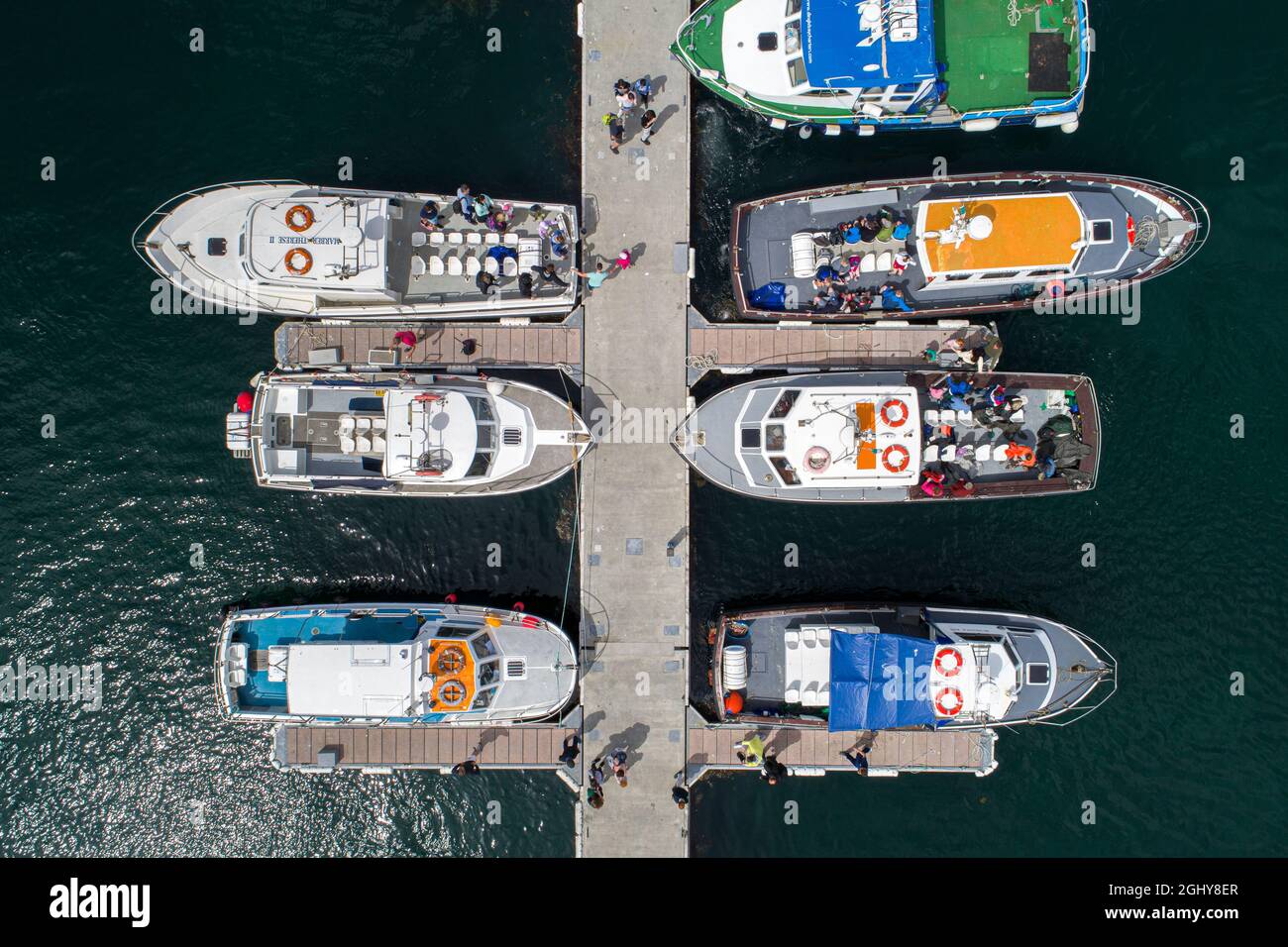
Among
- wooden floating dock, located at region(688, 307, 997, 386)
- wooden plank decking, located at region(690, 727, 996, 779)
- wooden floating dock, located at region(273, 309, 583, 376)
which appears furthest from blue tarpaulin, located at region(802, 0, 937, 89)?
wooden plank decking, located at region(690, 727, 996, 779)

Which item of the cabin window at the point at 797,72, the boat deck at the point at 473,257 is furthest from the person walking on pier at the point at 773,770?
the cabin window at the point at 797,72

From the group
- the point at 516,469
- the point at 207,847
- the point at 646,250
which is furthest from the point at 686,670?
the point at 207,847

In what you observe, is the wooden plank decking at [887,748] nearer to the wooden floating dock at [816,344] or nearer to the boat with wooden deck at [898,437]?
the boat with wooden deck at [898,437]

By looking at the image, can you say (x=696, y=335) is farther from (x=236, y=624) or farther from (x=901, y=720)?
(x=236, y=624)

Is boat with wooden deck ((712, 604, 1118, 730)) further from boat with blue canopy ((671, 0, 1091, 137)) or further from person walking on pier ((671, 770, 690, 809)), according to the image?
boat with blue canopy ((671, 0, 1091, 137))

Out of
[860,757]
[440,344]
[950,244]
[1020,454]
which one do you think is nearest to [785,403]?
[950,244]
